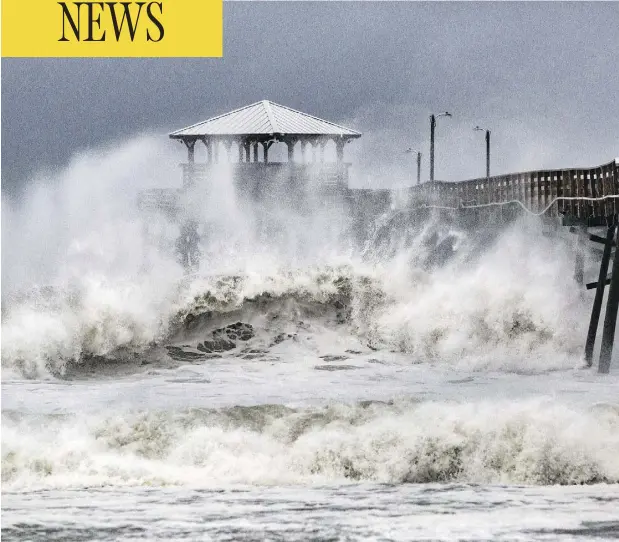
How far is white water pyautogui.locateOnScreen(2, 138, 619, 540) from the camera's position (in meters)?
11.4

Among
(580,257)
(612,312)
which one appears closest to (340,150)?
(580,257)

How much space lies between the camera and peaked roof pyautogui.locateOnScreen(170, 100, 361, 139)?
42.3 metres

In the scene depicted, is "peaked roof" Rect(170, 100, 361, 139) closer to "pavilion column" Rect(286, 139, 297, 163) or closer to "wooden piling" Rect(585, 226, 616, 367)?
"pavilion column" Rect(286, 139, 297, 163)

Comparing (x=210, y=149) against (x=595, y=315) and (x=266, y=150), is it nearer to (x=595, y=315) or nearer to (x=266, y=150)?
(x=266, y=150)

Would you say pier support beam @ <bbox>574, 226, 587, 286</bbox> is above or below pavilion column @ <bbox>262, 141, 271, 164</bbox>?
below

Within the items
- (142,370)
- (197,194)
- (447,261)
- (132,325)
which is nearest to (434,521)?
(142,370)

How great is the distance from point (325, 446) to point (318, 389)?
5.93 meters

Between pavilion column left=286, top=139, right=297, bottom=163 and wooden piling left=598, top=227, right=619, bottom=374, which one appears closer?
wooden piling left=598, top=227, right=619, bottom=374

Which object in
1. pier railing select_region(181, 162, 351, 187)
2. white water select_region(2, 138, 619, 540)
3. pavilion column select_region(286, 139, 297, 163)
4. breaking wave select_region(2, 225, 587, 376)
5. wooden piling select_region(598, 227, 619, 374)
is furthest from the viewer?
pier railing select_region(181, 162, 351, 187)

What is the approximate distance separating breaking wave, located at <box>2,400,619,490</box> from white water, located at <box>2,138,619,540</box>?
0.09ft

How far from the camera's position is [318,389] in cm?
1847

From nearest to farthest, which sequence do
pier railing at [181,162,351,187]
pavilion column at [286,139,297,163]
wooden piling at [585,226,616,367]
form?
wooden piling at [585,226,616,367], pavilion column at [286,139,297,163], pier railing at [181,162,351,187]

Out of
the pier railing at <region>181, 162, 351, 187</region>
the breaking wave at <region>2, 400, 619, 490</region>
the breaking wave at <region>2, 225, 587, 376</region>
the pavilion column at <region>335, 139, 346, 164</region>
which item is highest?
the pavilion column at <region>335, 139, 346, 164</region>

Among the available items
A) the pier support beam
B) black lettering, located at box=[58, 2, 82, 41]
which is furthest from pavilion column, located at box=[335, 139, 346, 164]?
black lettering, located at box=[58, 2, 82, 41]
